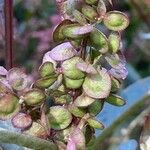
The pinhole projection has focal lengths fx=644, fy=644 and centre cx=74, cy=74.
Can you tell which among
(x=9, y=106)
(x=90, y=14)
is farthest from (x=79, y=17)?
(x=9, y=106)

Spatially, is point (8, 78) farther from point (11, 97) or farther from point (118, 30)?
point (118, 30)

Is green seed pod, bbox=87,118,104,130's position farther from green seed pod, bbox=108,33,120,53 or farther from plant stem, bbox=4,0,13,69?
plant stem, bbox=4,0,13,69

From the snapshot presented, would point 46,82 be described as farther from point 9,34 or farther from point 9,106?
point 9,34

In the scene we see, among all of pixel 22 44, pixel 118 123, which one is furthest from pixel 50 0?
pixel 118 123

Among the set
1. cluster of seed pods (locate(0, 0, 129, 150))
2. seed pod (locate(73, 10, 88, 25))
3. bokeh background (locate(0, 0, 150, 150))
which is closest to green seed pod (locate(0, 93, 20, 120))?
cluster of seed pods (locate(0, 0, 129, 150))

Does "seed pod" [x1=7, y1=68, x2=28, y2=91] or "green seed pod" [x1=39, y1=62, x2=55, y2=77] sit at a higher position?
"green seed pod" [x1=39, y1=62, x2=55, y2=77]

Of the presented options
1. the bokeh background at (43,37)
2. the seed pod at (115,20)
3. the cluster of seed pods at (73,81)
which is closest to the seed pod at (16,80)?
the cluster of seed pods at (73,81)
